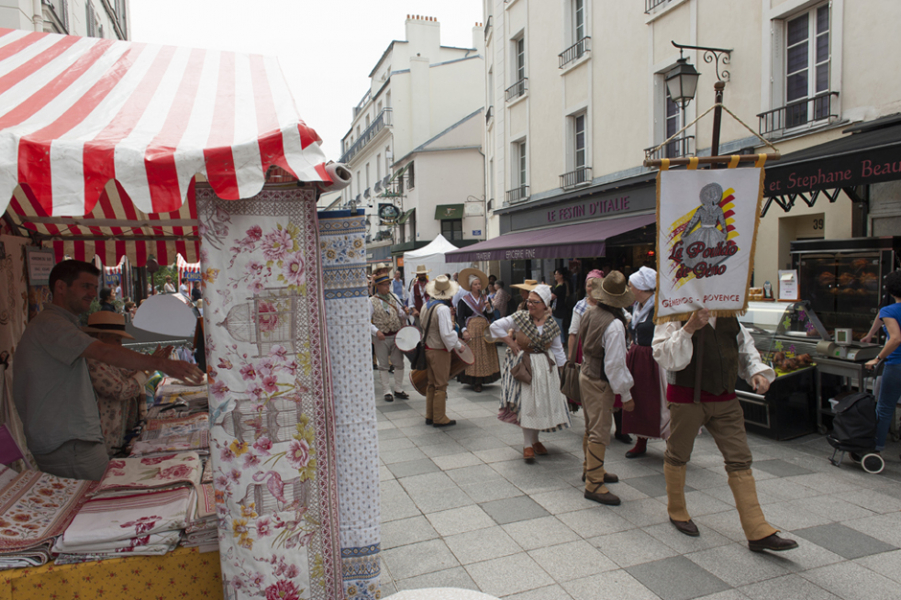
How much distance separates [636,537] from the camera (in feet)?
13.0

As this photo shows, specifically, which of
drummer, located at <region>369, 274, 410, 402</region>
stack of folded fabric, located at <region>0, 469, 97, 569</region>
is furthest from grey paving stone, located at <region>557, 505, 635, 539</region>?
drummer, located at <region>369, 274, 410, 402</region>

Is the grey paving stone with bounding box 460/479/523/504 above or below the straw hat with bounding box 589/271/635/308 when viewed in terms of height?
below

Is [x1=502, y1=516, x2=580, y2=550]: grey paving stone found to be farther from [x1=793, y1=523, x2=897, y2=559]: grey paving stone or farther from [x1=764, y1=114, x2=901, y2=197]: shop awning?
[x1=764, y1=114, x2=901, y2=197]: shop awning

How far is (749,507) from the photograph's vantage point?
144 inches

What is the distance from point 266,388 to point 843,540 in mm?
3940

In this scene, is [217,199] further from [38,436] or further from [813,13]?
[813,13]

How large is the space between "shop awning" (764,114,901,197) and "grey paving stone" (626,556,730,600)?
4.35m

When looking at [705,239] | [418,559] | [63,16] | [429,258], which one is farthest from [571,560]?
[429,258]

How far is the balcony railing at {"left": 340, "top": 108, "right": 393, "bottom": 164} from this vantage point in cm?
Result: 3303

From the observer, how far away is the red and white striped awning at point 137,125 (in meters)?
2.19

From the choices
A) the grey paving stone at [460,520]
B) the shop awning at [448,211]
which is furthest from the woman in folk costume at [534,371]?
the shop awning at [448,211]

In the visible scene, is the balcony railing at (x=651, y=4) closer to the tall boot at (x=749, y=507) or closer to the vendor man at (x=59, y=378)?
the tall boot at (x=749, y=507)

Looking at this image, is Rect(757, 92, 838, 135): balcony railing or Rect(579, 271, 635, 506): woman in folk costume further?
Rect(757, 92, 838, 135): balcony railing

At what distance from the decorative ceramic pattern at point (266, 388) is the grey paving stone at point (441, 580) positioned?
0.93 metres
